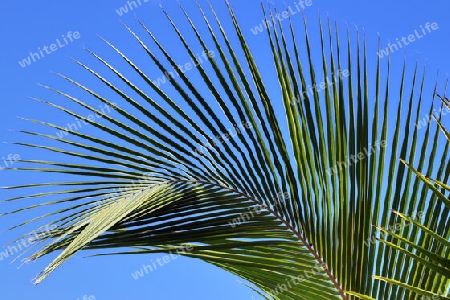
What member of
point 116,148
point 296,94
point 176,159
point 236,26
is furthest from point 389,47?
point 116,148

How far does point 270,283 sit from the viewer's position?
2.20 m

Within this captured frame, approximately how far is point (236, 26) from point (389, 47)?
0.54m

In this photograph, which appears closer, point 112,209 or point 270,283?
point 112,209

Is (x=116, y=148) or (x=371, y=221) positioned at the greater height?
(x=116, y=148)

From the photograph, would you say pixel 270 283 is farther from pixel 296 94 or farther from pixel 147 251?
pixel 296 94

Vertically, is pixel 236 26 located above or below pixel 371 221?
above

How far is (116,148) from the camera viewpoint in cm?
214

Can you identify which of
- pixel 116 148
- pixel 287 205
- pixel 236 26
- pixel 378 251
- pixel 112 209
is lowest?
pixel 378 251

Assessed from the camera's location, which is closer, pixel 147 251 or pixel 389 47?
pixel 389 47

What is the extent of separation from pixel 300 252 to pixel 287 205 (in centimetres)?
18

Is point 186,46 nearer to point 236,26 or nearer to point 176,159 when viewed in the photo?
point 236,26

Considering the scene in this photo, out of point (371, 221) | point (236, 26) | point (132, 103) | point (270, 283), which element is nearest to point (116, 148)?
point (132, 103)

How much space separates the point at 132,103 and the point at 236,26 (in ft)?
1.54

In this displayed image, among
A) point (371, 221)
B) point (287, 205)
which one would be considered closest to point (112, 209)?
point (287, 205)
